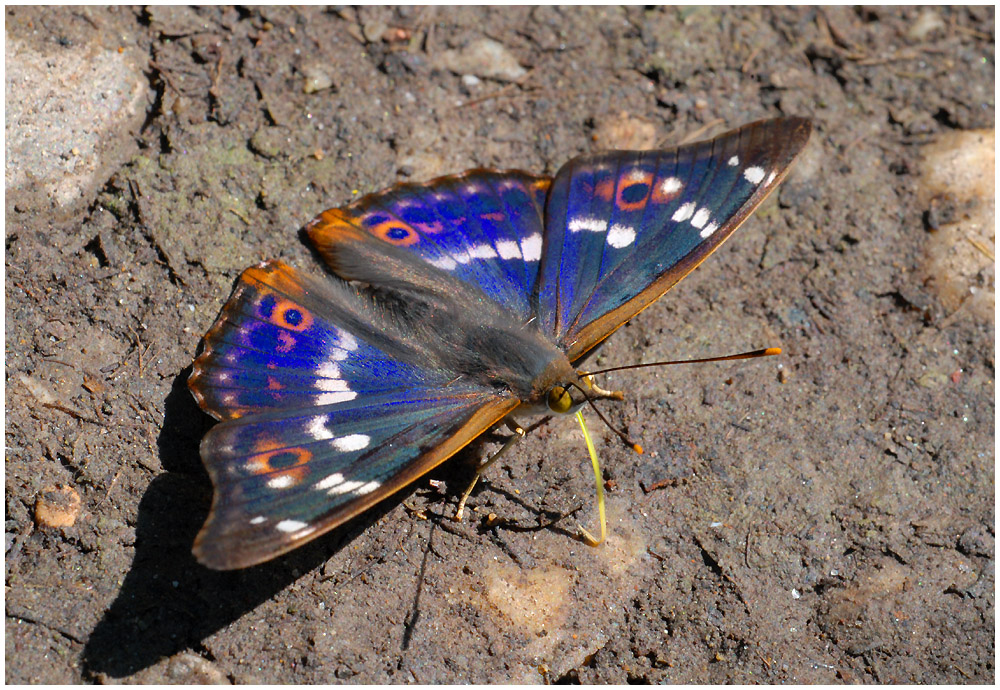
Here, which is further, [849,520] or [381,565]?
[849,520]

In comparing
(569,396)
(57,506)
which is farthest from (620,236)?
(57,506)

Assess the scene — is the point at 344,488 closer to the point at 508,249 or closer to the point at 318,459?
the point at 318,459

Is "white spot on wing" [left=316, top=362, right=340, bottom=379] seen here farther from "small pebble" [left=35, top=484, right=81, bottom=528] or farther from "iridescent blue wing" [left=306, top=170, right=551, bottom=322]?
"small pebble" [left=35, top=484, right=81, bottom=528]

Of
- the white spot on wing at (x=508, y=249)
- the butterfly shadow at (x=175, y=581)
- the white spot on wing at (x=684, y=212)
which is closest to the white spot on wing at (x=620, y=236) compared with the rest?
the white spot on wing at (x=684, y=212)

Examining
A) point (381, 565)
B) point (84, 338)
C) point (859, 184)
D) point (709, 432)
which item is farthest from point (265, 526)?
point (859, 184)

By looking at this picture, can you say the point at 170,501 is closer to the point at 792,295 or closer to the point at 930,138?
the point at 792,295
